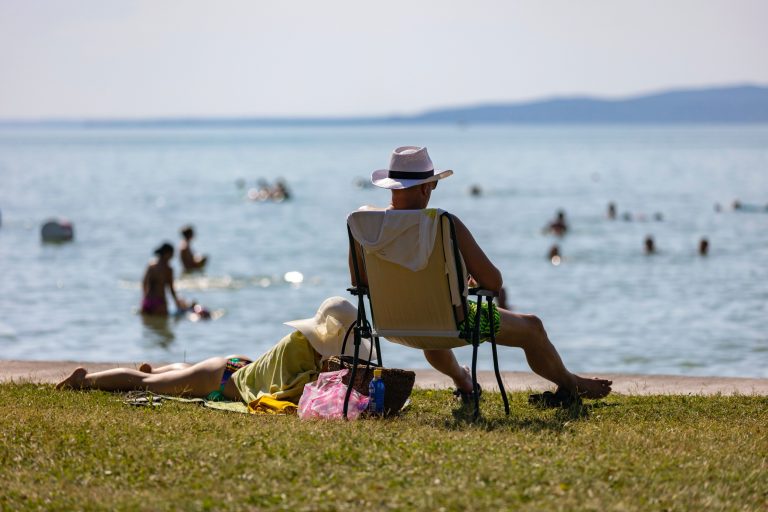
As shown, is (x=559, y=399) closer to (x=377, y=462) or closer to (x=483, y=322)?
(x=483, y=322)

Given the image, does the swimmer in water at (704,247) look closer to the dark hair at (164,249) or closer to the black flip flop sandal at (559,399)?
the dark hair at (164,249)

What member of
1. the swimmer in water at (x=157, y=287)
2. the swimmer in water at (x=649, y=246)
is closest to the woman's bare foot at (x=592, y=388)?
the swimmer in water at (x=157, y=287)

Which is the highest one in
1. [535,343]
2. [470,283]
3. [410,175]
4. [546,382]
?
[410,175]

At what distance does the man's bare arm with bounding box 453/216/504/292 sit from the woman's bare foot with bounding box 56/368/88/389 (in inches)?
100

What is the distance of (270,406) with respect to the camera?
6.33 meters

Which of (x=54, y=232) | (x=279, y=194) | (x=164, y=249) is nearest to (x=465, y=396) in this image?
(x=164, y=249)

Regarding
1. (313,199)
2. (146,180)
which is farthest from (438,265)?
(146,180)

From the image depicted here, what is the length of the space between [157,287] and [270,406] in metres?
11.6

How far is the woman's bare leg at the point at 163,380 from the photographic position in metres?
6.80

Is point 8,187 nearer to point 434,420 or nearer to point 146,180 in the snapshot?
point 146,180

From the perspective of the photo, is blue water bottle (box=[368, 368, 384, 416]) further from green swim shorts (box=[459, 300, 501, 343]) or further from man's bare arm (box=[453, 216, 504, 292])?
man's bare arm (box=[453, 216, 504, 292])

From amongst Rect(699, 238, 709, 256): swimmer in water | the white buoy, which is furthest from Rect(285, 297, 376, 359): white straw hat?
the white buoy

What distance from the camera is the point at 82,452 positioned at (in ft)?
16.4

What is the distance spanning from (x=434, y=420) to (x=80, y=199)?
54.8 metres
